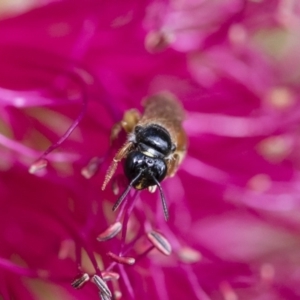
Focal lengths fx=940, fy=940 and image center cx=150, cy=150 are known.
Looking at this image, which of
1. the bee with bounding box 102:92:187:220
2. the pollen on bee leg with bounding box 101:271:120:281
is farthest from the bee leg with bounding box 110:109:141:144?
the pollen on bee leg with bounding box 101:271:120:281

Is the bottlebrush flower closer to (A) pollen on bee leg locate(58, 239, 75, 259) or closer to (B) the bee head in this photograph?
(A) pollen on bee leg locate(58, 239, 75, 259)

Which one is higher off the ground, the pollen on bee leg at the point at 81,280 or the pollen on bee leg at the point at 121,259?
the pollen on bee leg at the point at 121,259

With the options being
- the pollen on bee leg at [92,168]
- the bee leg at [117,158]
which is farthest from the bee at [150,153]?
the pollen on bee leg at [92,168]

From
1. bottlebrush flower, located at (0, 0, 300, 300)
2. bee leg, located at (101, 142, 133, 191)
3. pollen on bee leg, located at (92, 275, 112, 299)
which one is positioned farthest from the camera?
bottlebrush flower, located at (0, 0, 300, 300)

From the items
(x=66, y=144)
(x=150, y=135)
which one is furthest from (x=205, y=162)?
(x=150, y=135)

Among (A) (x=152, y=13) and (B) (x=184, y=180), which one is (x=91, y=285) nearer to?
(B) (x=184, y=180)

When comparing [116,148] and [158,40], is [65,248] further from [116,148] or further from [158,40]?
[158,40]

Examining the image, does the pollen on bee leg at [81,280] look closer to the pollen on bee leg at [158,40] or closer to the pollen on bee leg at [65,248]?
the pollen on bee leg at [65,248]
